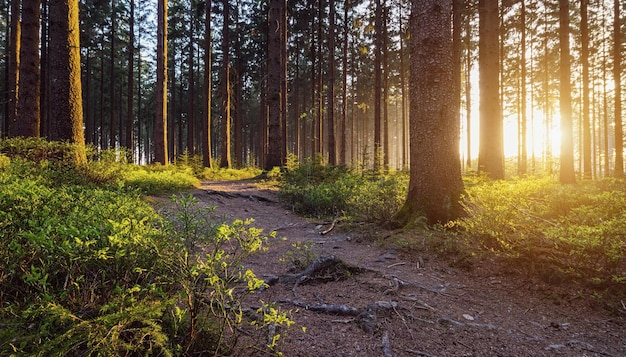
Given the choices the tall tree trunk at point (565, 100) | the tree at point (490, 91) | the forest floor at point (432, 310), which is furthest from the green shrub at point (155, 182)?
the tall tree trunk at point (565, 100)

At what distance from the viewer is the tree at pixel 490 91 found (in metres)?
10.6

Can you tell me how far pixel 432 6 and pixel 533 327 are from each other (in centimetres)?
489

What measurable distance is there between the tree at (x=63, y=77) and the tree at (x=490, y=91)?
1172 centimetres

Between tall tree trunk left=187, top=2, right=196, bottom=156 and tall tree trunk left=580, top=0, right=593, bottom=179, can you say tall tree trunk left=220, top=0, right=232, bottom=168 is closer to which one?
tall tree trunk left=187, top=2, right=196, bottom=156

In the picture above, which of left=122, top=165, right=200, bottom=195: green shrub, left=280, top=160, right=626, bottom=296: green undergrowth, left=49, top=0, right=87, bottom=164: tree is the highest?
left=49, top=0, right=87, bottom=164: tree

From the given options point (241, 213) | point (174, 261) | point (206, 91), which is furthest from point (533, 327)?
point (206, 91)

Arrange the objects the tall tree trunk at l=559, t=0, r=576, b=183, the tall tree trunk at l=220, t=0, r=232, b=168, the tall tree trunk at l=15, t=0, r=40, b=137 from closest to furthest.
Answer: the tall tree trunk at l=15, t=0, r=40, b=137 < the tall tree trunk at l=559, t=0, r=576, b=183 < the tall tree trunk at l=220, t=0, r=232, b=168

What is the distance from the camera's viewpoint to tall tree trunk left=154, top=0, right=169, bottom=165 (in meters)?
13.9

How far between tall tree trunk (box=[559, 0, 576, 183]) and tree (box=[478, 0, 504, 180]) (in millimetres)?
2998

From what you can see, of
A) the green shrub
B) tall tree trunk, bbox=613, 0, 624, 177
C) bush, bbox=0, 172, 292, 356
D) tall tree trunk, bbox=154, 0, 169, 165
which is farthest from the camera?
tall tree trunk, bbox=613, 0, 624, 177

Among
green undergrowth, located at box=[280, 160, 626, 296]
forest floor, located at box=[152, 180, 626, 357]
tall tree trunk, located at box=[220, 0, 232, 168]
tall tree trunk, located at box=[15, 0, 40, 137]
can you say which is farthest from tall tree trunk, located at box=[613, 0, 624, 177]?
tall tree trunk, located at box=[15, 0, 40, 137]

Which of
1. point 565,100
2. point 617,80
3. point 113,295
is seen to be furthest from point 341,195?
point 617,80

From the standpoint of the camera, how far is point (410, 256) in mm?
4484

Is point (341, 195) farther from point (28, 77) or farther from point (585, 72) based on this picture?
point (585, 72)
